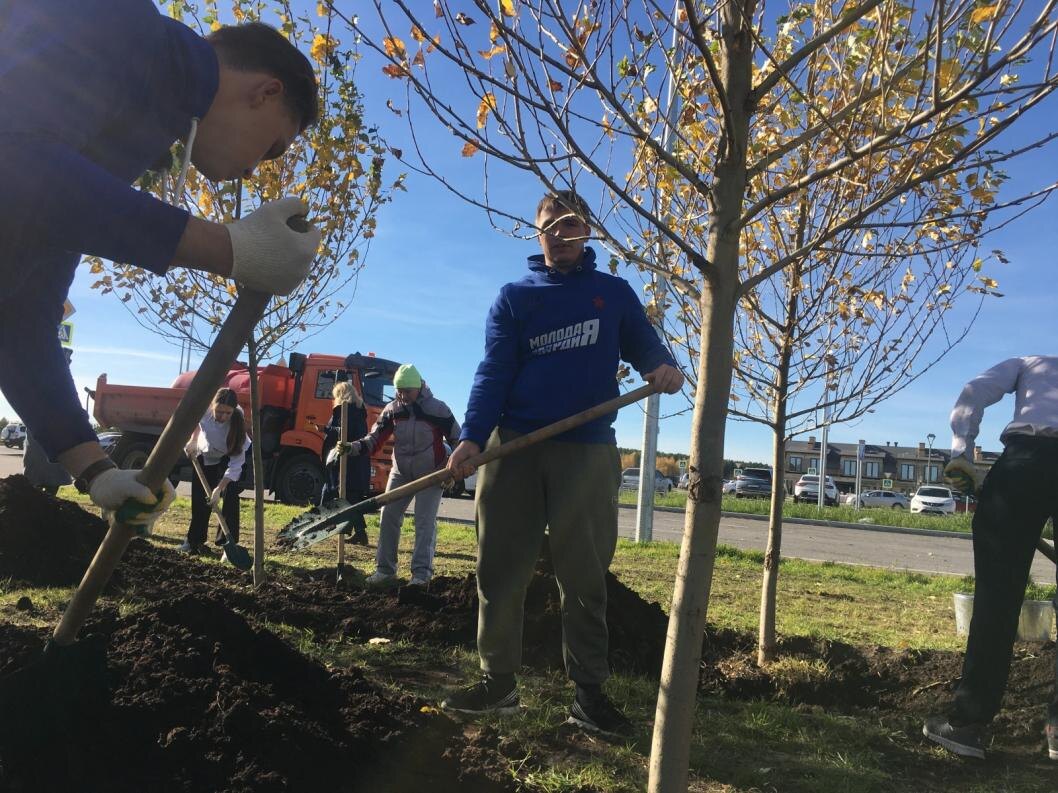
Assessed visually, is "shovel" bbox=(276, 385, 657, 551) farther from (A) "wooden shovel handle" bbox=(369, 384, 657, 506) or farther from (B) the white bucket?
(B) the white bucket

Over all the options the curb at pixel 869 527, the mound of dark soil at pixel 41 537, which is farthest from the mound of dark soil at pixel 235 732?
the curb at pixel 869 527

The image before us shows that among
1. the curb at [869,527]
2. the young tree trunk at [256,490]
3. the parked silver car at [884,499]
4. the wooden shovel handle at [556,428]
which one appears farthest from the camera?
the parked silver car at [884,499]

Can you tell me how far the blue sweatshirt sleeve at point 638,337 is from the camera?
3084 mm

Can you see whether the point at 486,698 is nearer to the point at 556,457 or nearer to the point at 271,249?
the point at 556,457

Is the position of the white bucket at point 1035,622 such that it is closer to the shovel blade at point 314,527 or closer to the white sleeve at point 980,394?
the white sleeve at point 980,394

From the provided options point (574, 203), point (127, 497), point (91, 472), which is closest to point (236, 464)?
point (91, 472)

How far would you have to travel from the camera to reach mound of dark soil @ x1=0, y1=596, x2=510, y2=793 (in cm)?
193

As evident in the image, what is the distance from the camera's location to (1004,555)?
2891 millimetres

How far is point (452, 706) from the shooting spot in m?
2.96

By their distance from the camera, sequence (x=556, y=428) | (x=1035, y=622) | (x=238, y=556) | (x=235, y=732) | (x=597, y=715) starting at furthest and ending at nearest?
(x=238, y=556) < (x=1035, y=622) < (x=597, y=715) < (x=556, y=428) < (x=235, y=732)

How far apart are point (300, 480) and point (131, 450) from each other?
3.14 m

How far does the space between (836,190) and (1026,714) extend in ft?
7.95

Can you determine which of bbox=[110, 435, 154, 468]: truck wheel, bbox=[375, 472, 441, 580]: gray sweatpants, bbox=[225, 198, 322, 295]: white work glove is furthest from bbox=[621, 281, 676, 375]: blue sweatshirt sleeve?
bbox=[110, 435, 154, 468]: truck wheel

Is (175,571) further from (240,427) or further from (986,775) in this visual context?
(986,775)
